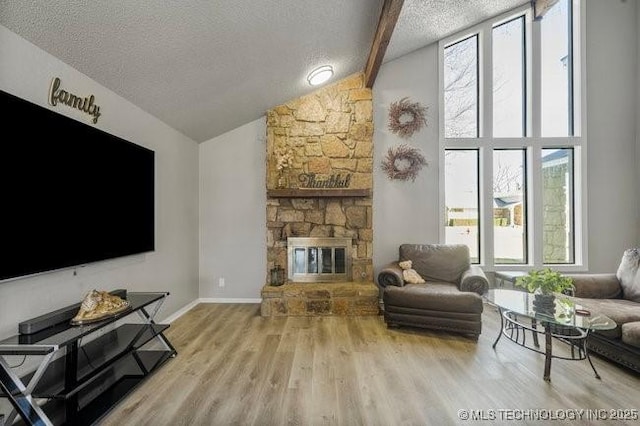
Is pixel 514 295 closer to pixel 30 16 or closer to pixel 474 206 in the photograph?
pixel 474 206

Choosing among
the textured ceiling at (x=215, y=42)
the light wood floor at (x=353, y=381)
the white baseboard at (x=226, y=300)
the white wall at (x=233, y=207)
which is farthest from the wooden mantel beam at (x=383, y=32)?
the white baseboard at (x=226, y=300)

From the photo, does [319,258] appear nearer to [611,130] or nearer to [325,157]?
[325,157]

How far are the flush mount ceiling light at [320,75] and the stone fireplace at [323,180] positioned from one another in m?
0.30

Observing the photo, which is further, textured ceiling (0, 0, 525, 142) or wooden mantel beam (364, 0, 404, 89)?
wooden mantel beam (364, 0, 404, 89)

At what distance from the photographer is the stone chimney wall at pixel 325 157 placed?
4.15 meters

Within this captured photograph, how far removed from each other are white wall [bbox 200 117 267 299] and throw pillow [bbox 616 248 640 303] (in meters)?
4.17

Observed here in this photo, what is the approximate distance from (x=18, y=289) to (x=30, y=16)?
1608mm

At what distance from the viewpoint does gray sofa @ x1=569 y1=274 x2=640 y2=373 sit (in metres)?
2.26

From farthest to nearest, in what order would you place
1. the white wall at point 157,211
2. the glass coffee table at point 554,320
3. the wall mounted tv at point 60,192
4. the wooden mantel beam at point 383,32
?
the wooden mantel beam at point 383,32 < the glass coffee table at point 554,320 < the white wall at point 157,211 < the wall mounted tv at point 60,192

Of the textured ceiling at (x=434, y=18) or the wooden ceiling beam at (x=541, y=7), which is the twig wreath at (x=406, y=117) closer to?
the textured ceiling at (x=434, y=18)

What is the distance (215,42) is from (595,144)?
5192mm

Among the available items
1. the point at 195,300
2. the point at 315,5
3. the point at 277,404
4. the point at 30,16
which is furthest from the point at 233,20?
the point at 195,300

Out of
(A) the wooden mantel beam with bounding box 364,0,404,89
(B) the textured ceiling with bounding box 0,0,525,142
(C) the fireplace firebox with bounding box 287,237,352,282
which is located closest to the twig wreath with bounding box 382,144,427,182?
(A) the wooden mantel beam with bounding box 364,0,404,89

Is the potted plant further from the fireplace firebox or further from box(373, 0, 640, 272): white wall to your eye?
the fireplace firebox
